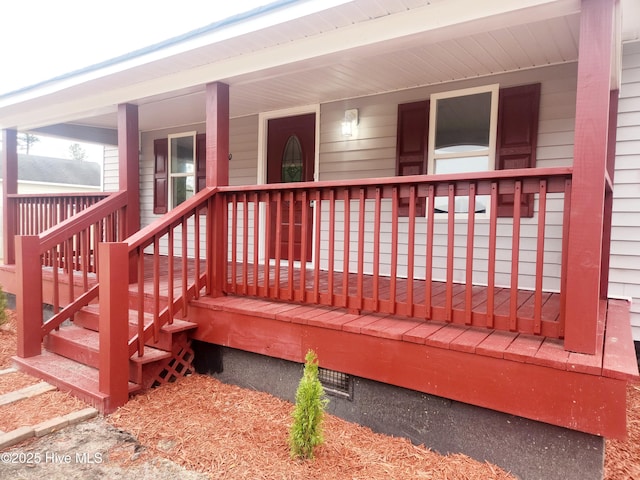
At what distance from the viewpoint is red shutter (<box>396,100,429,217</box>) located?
444cm

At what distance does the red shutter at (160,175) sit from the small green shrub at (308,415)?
5.29 meters

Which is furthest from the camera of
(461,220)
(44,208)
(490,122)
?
(44,208)

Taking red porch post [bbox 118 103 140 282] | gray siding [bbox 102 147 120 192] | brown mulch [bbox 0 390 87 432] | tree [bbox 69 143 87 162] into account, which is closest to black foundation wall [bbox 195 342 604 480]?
brown mulch [bbox 0 390 87 432]

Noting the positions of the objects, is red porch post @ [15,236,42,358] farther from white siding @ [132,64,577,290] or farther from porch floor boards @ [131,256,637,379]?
white siding @ [132,64,577,290]

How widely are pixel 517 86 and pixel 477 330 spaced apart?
8.26 feet

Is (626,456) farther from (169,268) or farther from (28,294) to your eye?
(28,294)

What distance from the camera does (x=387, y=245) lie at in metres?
4.84

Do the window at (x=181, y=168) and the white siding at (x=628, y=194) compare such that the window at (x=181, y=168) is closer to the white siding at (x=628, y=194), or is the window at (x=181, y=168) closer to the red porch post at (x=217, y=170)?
the red porch post at (x=217, y=170)

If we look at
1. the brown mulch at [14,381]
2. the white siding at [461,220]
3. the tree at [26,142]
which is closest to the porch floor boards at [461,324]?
the white siding at [461,220]

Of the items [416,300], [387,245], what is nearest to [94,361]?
[416,300]

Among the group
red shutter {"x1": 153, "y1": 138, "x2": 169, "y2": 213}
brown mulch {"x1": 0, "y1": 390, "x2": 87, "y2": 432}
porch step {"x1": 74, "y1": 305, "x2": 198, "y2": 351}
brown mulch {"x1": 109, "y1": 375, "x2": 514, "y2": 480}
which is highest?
red shutter {"x1": 153, "y1": 138, "x2": 169, "y2": 213}

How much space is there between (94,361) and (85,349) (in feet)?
0.43

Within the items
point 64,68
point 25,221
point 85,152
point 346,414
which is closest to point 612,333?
point 346,414

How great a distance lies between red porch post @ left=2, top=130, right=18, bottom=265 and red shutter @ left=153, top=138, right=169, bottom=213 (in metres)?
1.82
